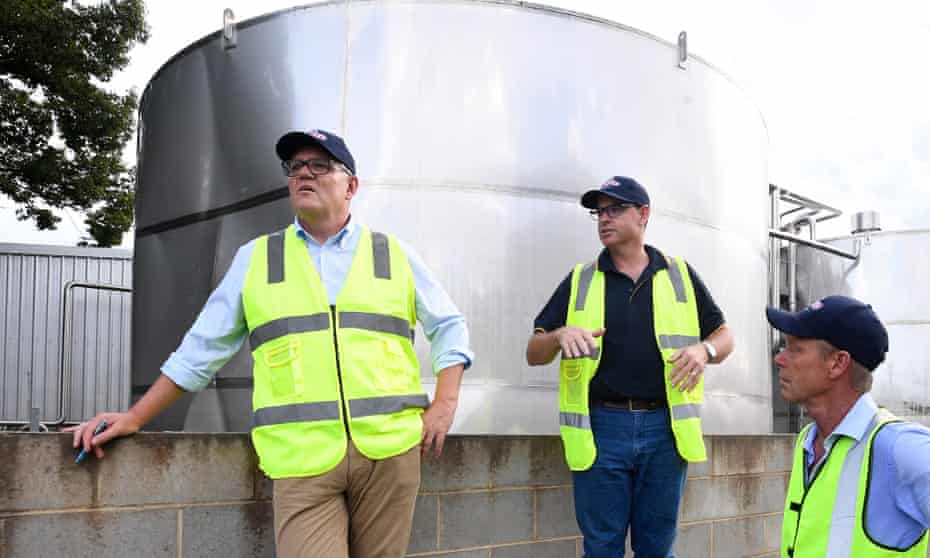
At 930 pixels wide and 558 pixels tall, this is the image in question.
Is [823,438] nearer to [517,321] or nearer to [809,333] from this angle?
[809,333]

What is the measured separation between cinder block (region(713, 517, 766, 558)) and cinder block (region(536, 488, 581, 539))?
128 centimetres

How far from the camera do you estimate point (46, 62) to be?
1426cm

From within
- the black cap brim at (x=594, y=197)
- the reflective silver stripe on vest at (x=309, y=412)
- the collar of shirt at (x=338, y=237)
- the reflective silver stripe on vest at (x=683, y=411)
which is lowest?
the reflective silver stripe on vest at (x=683, y=411)

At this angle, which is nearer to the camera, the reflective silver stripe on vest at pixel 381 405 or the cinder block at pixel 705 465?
the reflective silver stripe on vest at pixel 381 405

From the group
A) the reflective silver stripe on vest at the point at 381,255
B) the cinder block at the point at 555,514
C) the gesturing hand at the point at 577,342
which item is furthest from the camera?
the cinder block at the point at 555,514

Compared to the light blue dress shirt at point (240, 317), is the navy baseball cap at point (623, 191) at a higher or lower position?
higher

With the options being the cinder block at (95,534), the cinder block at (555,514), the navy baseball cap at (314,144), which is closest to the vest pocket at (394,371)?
the navy baseball cap at (314,144)

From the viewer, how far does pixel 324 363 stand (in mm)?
2625

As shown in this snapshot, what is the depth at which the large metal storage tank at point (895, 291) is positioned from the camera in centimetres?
1043

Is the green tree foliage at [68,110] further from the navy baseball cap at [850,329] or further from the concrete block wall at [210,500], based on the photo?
the navy baseball cap at [850,329]

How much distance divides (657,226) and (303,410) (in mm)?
3836

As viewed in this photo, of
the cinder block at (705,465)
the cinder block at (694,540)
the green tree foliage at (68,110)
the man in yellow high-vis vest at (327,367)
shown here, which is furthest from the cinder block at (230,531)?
the green tree foliage at (68,110)

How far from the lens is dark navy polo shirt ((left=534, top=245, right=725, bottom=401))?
12.2 feet

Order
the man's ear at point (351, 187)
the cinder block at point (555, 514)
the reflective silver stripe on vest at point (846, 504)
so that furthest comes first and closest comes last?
the cinder block at point (555, 514) → the man's ear at point (351, 187) → the reflective silver stripe on vest at point (846, 504)
